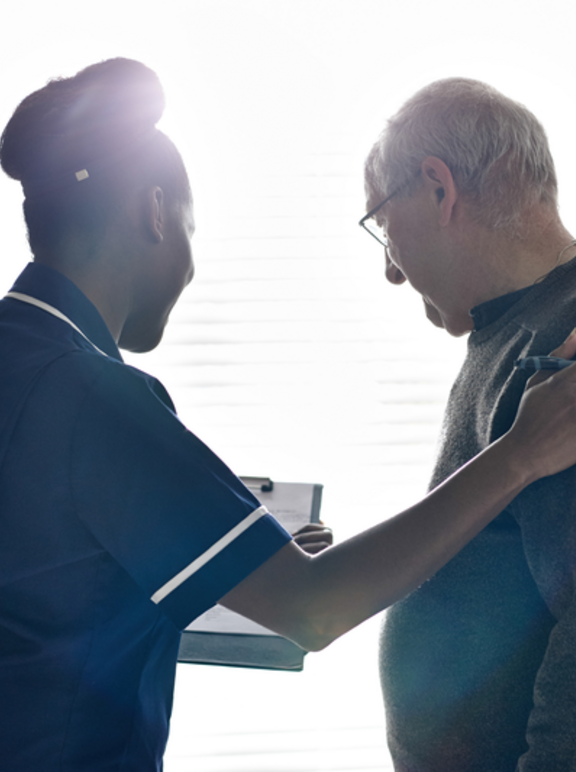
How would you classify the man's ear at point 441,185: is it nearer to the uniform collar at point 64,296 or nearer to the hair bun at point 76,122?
the hair bun at point 76,122

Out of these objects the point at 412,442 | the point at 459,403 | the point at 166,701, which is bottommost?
the point at 412,442

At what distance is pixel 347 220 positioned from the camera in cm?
170

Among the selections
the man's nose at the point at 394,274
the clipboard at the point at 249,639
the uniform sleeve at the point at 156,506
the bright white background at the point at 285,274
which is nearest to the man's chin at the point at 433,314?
the man's nose at the point at 394,274

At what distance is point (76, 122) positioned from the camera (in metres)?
0.76

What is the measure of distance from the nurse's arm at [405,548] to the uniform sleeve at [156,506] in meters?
0.04

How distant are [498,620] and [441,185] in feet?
2.07

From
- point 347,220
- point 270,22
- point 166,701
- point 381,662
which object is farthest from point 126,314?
point 270,22

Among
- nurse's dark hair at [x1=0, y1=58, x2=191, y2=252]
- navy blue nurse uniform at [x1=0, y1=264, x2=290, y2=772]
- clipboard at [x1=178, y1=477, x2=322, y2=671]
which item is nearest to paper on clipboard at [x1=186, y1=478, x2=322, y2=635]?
clipboard at [x1=178, y1=477, x2=322, y2=671]

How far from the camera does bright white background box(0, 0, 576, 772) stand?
1.61m

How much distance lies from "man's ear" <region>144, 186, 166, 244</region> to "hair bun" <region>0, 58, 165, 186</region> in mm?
64

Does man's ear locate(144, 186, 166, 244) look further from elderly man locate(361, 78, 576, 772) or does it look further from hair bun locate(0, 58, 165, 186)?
elderly man locate(361, 78, 576, 772)

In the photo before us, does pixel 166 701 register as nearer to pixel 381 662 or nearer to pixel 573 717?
pixel 381 662

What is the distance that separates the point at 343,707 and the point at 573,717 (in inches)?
43.3

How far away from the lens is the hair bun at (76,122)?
76 cm
